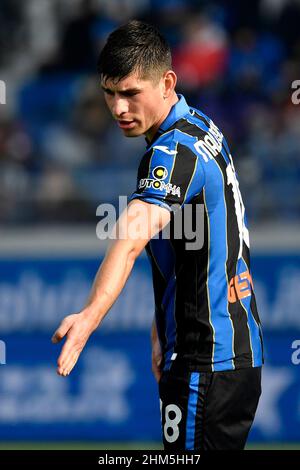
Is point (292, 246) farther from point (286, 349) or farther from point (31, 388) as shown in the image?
point (31, 388)

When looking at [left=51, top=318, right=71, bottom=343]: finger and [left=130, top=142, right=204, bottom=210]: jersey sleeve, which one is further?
[left=130, top=142, right=204, bottom=210]: jersey sleeve

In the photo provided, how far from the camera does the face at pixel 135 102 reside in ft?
13.1

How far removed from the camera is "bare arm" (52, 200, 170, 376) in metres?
3.45

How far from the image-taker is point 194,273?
4.11m

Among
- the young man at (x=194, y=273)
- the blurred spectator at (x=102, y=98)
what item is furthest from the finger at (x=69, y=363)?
the blurred spectator at (x=102, y=98)

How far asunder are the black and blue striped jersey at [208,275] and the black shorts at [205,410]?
0.17ft

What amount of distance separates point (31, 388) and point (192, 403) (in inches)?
178

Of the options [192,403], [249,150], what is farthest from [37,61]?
[192,403]

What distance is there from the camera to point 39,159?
9281mm

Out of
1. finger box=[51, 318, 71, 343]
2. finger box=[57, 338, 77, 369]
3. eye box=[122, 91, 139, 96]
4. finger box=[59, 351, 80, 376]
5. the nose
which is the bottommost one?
finger box=[59, 351, 80, 376]

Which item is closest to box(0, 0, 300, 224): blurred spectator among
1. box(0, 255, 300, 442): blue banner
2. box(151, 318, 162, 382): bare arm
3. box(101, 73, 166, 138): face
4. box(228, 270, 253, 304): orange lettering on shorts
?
box(0, 255, 300, 442): blue banner

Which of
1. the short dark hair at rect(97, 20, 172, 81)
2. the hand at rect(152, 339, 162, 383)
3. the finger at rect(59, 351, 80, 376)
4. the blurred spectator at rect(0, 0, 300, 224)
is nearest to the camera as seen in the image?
the finger at rect(59, 351, 80, 376)

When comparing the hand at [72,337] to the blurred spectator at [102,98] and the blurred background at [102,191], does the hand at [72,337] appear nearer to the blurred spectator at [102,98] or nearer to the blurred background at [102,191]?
the blurred background at [102,191]

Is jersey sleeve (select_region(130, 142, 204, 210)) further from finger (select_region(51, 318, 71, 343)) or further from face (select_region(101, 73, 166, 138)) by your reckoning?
finger (select_region(51, 318, 71, 343))
